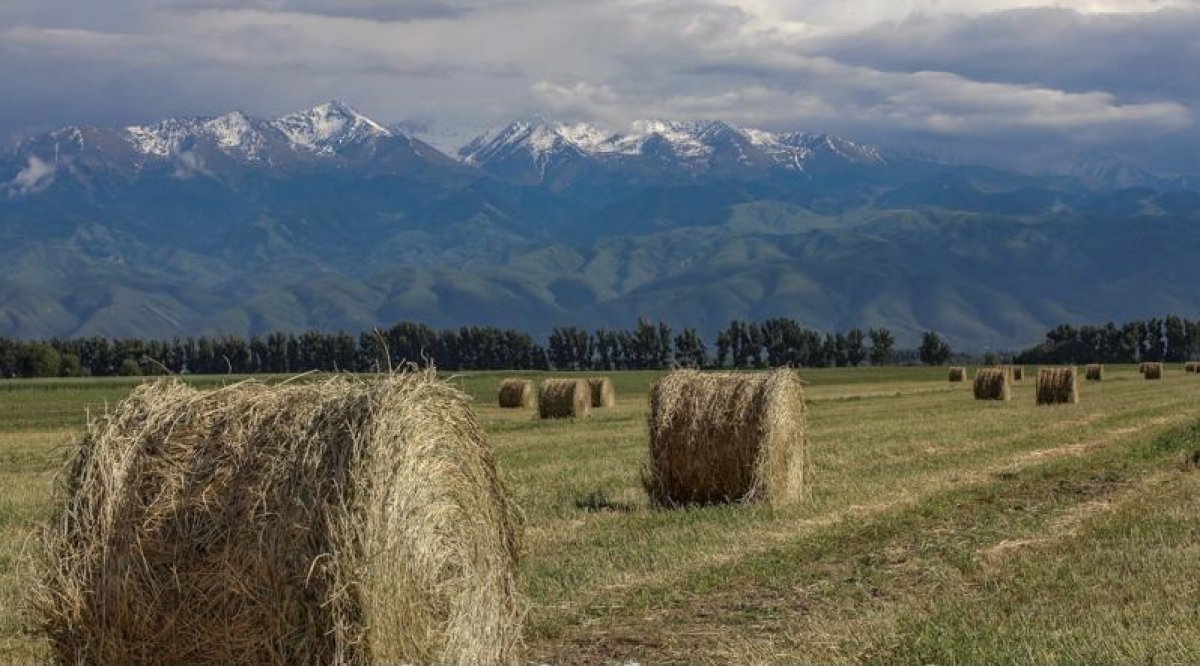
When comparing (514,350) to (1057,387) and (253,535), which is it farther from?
(253,535)

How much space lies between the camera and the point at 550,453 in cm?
2930

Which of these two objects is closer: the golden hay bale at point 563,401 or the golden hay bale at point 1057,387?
the golden hay bale at point 1057,387

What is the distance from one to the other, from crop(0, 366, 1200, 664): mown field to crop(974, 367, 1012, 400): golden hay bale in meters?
21.7

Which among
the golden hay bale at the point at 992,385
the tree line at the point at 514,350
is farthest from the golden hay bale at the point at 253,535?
the tree line at the point at 514,350

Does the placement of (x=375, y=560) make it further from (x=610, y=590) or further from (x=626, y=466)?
(x=626, y=466)

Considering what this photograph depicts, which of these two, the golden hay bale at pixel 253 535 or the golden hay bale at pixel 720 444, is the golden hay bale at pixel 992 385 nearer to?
the golden hay bale at pixel 720 444

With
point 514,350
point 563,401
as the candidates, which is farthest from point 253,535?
point 514,350

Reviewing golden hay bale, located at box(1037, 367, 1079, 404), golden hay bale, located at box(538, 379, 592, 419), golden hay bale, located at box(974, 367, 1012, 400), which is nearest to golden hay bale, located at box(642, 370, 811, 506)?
golden hay bale, located at box(538, 379, 592, 419)

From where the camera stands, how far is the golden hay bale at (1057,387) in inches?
1833

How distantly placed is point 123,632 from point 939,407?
39091 mm

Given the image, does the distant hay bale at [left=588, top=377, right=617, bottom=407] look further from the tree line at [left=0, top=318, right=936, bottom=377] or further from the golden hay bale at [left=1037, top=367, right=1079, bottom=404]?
the tree line at [left=0, top=318, right=936, bottom=377]

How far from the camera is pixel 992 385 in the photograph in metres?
51.4

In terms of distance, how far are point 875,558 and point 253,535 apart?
7.43 meters

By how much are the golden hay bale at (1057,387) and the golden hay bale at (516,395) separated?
19641mm
